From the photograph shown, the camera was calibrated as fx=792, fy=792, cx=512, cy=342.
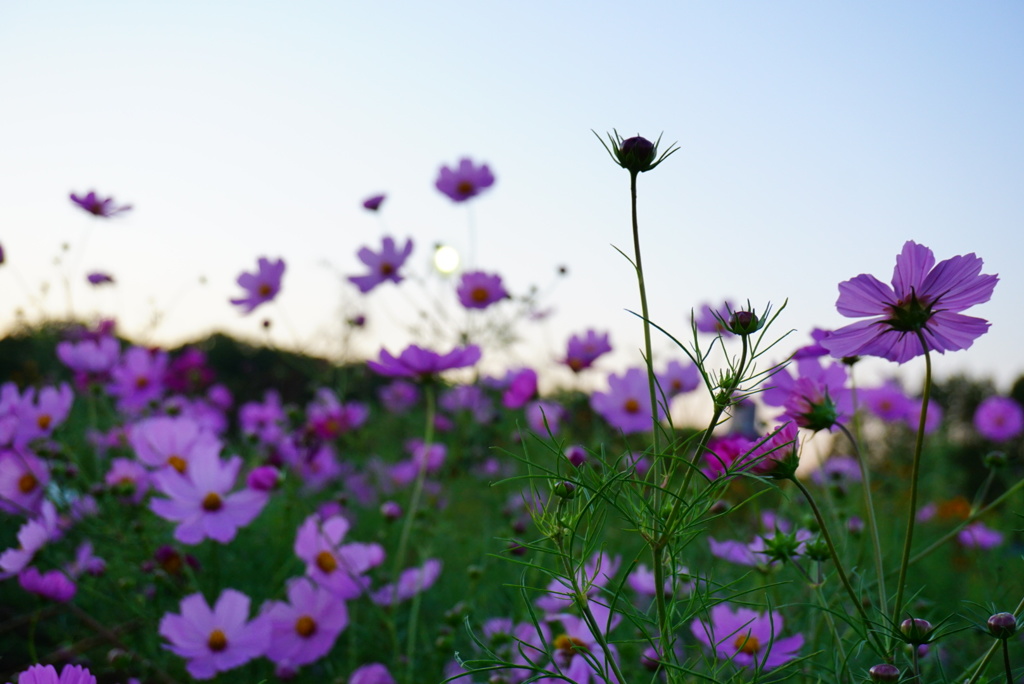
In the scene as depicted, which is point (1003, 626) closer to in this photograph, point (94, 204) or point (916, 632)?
point (916, 632)

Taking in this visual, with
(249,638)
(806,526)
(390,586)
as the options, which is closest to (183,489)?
(249,638)

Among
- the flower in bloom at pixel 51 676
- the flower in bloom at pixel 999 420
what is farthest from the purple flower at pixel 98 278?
the flower in bloom at pixel 999 420

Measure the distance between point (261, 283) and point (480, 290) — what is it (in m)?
0.40

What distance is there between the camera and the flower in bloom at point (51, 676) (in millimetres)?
441

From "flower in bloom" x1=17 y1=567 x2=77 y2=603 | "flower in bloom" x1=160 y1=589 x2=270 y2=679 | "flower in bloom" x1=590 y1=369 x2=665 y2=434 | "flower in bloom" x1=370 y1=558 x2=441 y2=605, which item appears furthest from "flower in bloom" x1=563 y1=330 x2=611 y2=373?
"flower in bloom" x1=17 y1=567 x2=77 y2=603

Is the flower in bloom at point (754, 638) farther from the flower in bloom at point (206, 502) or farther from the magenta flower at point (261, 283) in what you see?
the magenta flower at point (261, 283)

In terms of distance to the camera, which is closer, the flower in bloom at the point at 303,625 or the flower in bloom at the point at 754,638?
the flower in bloom at the point at 754,638

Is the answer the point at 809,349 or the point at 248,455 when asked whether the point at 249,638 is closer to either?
the point at 809,349

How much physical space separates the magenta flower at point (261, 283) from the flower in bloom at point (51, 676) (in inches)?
39.4

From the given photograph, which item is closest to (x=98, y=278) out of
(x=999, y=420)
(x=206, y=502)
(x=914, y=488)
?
(x=206, y=502)

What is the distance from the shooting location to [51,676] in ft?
1.47

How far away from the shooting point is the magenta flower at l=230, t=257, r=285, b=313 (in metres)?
1.42

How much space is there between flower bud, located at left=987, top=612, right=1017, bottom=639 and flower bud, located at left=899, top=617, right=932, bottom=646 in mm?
28

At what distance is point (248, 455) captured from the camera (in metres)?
2.05
